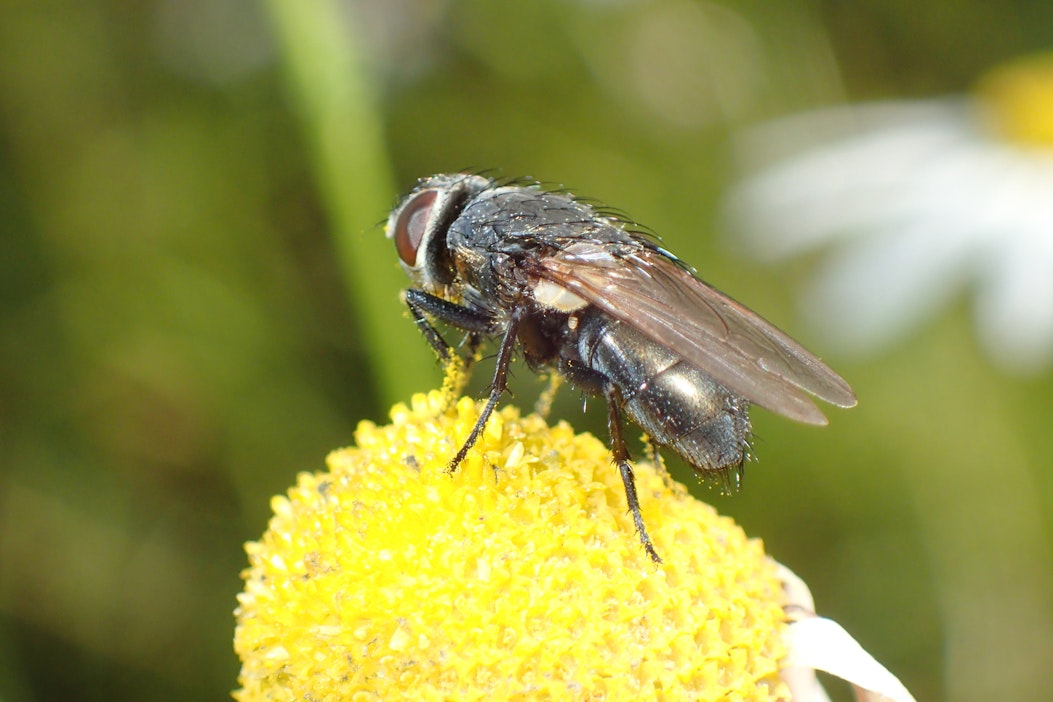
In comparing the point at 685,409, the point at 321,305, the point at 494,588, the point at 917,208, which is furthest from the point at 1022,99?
the point at 494,588

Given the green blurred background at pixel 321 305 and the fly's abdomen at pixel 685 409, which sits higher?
the green blurred background at pixel 321 305

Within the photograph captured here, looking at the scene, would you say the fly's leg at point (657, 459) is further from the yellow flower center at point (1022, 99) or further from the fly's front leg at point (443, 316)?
the yellow flower center at point (1022, 99)

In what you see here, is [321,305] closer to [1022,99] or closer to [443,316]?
[443,316]

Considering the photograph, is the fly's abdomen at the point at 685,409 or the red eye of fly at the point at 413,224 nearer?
the fly's abdomen at the point at 685,409

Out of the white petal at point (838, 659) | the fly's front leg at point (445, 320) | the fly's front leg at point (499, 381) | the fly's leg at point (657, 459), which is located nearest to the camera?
the white petal at point (838, 659)

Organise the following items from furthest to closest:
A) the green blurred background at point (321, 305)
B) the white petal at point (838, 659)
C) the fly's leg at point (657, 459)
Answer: the green blurred background at point (321, 305) → the fly's leg at point (657, 459) → the white petal at point (838, 659)

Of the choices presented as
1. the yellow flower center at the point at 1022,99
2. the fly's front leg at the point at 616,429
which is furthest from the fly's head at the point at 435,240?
the yellow flower center at the point at 1022,99

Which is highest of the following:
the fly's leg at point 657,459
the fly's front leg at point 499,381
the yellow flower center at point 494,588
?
the fly's front leg at point 499,381

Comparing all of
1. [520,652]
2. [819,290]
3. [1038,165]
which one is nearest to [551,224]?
[520,652]
